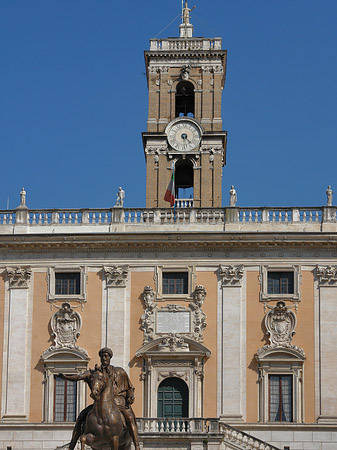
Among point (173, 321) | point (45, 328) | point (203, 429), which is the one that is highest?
point (173, 321)

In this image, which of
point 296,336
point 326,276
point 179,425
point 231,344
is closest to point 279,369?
point 296,336

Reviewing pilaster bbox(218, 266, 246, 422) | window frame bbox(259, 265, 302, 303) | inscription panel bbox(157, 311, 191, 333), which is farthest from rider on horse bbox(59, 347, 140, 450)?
window frame bbox(259, 265, 302, 303)

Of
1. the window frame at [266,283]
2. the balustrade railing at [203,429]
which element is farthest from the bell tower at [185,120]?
the balustrade railing at [203,429]

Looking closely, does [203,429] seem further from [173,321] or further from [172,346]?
[173,321]

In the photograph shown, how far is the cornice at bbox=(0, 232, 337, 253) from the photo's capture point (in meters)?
46.9

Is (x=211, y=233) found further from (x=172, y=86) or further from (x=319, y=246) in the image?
(x=172, y=86)

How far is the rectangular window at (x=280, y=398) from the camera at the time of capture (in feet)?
149

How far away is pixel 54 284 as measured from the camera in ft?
156

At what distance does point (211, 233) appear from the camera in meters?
46.9

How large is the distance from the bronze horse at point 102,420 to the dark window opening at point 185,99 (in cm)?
2935

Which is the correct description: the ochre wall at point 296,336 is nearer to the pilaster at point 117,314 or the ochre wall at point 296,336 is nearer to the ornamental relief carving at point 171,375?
the ornamental relief carving at point 171,375

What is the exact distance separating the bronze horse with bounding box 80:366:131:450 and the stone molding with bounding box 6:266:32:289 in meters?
22.7

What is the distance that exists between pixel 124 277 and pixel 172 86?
33.9 feet

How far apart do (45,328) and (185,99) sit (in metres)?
13.6
